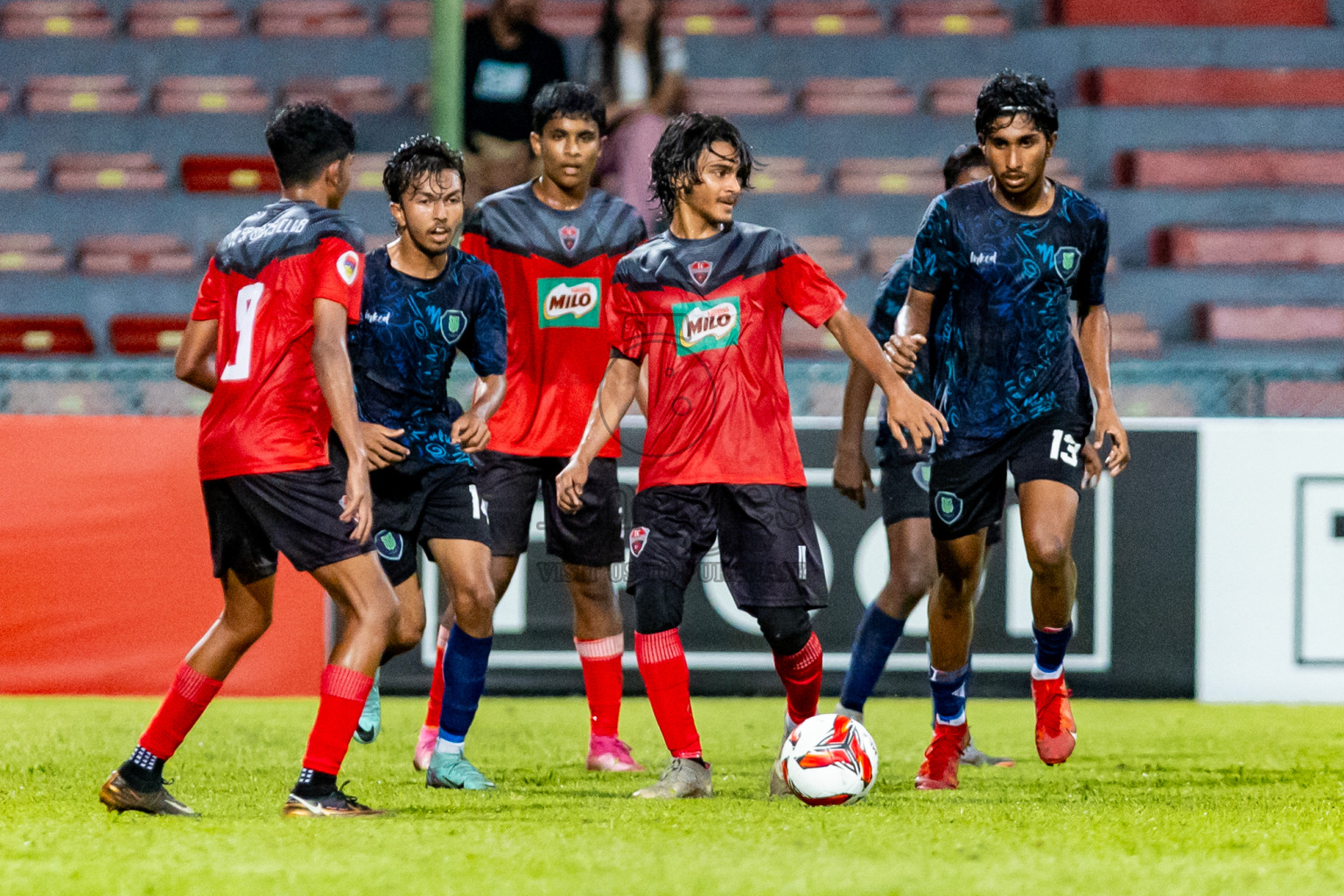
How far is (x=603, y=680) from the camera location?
4961 millimetres

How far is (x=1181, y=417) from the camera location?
6.72m

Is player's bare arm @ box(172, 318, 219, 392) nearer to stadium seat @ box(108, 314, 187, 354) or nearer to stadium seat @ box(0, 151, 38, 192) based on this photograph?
stadium seat @ box(108, 314, 187, 354)

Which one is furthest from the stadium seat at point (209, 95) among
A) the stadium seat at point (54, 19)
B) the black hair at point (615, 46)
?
the black hair at point (615, 46)

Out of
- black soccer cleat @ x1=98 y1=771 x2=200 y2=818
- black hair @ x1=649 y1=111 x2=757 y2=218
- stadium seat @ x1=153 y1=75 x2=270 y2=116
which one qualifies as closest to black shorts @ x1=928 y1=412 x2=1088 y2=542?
black hair @ x1=649 y1=111 x2=757 y2=218

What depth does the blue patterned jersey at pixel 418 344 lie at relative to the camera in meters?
4.38

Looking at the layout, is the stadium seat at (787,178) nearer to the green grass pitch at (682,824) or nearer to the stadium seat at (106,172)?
the stadium seat at (106,172)

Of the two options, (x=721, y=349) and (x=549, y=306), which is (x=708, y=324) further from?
(x=549, y=306)

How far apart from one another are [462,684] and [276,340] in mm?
1189

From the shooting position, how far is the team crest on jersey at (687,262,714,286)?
4.12m

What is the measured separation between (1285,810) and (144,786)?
272 centimetres

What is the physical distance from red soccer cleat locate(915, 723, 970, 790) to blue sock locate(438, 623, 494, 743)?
4.02 ft

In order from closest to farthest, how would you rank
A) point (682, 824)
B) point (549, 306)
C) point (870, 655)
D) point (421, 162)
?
point (682, 824) → point (421, 162) → point (549, 306) → point (870, 655)

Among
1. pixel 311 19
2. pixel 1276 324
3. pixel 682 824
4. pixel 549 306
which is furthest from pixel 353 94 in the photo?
pixel 682 824

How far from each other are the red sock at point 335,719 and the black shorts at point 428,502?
0.76 meters
